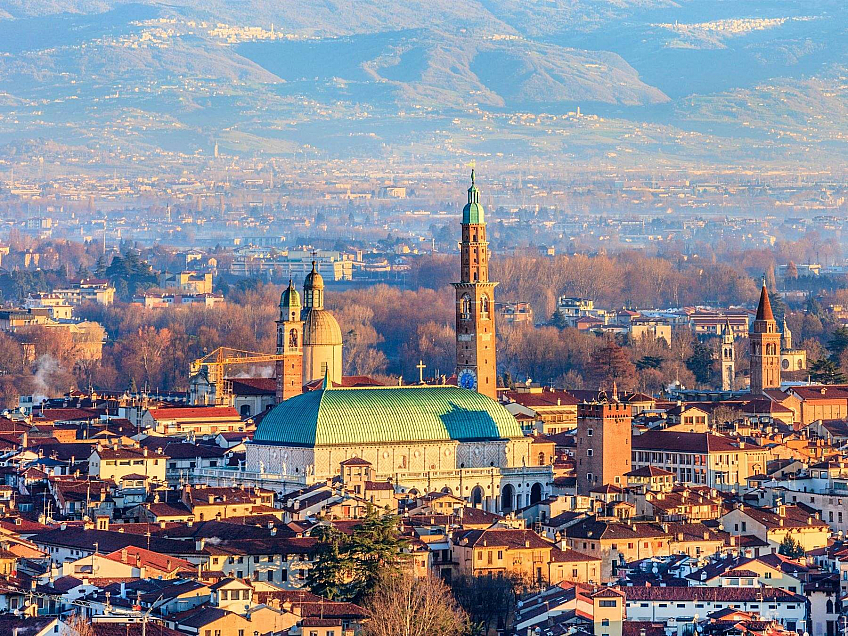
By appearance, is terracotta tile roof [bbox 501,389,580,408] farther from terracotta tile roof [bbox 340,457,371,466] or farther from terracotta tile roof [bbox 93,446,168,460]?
terracotta tile roof [bbox 340,457,371,466]

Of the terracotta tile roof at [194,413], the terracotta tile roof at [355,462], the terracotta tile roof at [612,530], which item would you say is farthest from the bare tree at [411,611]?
the terracotta tile roof at [194,413]

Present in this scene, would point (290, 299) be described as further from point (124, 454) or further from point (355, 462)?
point (355, 462)

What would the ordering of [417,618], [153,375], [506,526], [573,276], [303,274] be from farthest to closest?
[303,274]
[573,276]
[153,375]
[506,526]
[417,618]

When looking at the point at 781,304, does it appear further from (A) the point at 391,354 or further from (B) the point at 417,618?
(B) the point at 417,618

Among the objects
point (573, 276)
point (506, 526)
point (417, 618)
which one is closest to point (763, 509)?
point (506, 526)

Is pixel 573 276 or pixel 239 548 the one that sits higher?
pixel 573 276

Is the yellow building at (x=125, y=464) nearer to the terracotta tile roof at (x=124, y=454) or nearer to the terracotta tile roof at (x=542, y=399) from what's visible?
the terracotta tile roof at (x=124, y=454)
